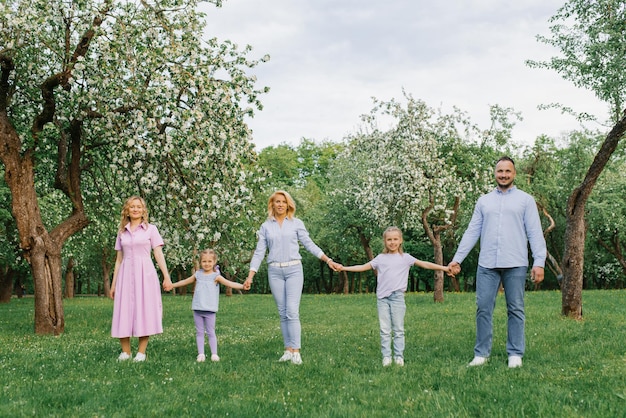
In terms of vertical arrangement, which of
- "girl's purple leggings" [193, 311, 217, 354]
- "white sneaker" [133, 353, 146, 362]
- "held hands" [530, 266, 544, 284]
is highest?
"held hands" [530, 266, 544, 284]

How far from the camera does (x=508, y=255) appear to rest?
28.8ft

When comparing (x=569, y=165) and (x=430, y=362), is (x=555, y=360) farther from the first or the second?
(x=569, y=165)

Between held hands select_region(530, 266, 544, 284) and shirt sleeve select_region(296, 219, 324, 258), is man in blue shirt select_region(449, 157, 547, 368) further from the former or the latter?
shirt sleeve select_region(296, 219, 324, 258)

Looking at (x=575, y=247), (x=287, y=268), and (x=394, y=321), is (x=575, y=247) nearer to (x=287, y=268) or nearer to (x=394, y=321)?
(x=394, y=321)

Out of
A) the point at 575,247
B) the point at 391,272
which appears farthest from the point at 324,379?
the point at 575,247

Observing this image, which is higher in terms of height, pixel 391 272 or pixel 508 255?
pixel 508 255

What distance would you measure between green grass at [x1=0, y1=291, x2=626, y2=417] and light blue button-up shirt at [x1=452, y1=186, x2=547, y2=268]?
1566mm

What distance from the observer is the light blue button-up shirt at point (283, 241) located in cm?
943

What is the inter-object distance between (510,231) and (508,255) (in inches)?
14.4

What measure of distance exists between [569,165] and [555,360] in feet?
→ 103

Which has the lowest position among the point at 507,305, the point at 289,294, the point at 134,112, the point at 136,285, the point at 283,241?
the point at 507,305

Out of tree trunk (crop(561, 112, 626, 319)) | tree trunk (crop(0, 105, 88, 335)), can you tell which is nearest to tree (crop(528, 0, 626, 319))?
tree trunk (crop(561, 112, 626, 319))

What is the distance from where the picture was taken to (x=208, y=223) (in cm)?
1439

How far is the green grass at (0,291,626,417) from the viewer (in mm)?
6277
